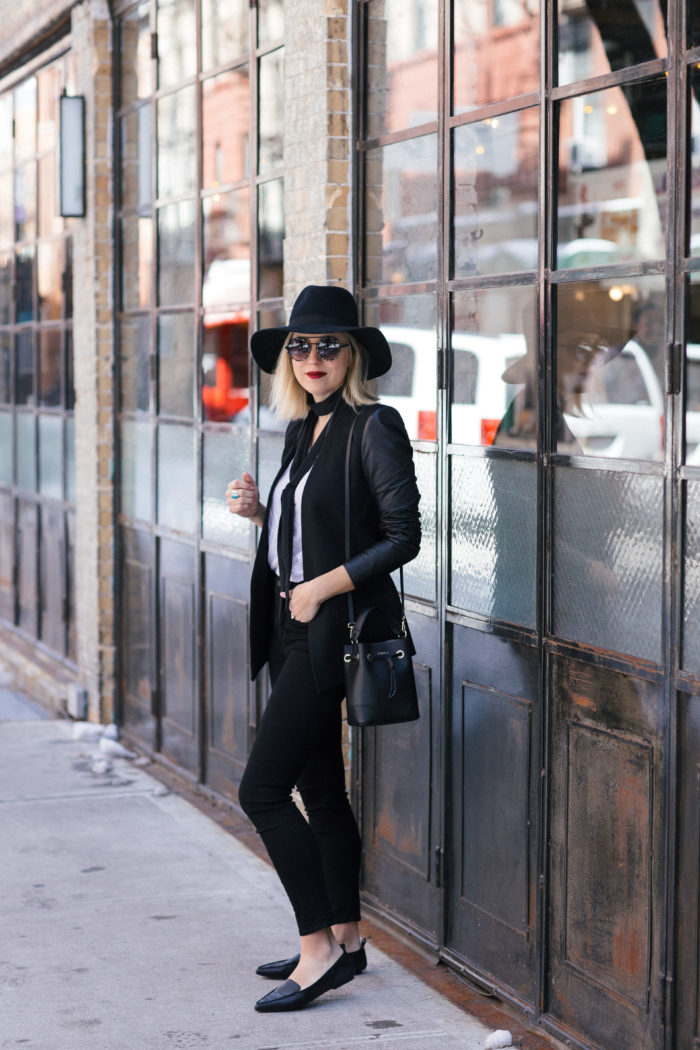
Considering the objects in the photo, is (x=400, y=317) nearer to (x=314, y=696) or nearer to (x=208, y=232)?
(x=314, y=696)

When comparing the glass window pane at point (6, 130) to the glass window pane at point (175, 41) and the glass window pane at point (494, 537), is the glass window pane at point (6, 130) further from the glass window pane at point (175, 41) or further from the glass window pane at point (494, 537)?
the glass window pane at point (494, 537)

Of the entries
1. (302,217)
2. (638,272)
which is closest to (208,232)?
(302,217)

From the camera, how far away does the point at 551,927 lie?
428cm

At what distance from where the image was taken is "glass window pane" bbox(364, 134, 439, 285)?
16.3 ft

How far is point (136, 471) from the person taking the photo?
7.99m

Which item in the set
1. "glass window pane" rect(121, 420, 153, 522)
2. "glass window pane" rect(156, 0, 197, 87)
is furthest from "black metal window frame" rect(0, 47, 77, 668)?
"glass window pane" rect(156, 0, 197, 87)

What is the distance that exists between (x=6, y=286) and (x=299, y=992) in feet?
24.3

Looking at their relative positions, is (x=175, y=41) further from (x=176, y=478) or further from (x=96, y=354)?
(x=176, y=478)

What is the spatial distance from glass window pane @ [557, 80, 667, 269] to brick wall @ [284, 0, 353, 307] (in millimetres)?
1037

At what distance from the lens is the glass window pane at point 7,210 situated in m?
10.6

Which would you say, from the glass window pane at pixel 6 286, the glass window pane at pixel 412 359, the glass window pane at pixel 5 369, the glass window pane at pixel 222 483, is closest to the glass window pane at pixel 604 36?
the glass window pane at pixel 412 359

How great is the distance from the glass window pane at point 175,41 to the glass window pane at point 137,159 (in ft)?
0.96

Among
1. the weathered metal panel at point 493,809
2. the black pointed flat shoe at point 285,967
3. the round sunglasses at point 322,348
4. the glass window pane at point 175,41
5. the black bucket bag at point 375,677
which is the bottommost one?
the black pointed flat shoe at point 285,967

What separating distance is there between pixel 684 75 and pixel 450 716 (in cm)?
214
